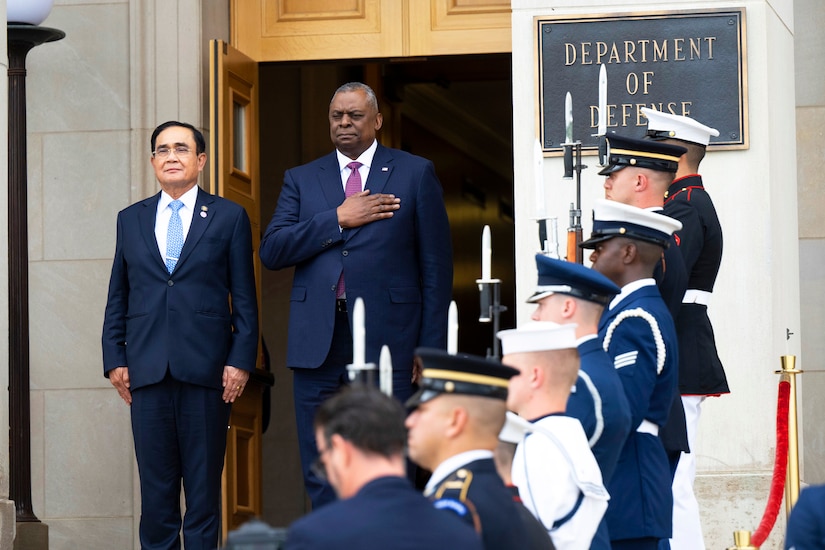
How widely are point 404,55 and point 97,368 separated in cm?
254

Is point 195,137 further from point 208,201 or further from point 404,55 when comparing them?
point 404,55

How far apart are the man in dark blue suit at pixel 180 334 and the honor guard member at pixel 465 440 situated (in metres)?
3.42

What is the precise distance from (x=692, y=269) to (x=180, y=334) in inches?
88.8

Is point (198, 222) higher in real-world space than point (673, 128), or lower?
lower

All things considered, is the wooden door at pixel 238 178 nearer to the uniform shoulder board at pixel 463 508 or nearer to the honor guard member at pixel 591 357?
the honor guard member at pixel 591 357

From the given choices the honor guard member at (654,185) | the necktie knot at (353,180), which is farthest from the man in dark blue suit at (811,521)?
the necktie knot at (353,180)

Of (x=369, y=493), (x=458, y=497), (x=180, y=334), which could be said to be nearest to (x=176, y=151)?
(x=180, y=334)

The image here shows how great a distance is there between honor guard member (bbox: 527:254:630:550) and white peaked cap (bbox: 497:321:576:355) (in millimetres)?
341

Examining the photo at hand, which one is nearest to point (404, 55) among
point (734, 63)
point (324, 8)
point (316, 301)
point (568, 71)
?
point (324, 8)

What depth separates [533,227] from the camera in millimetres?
8875

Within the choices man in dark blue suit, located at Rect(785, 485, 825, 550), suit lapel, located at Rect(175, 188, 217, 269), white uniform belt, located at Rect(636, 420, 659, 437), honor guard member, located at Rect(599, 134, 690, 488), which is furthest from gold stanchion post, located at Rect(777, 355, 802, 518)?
man in dark blue suit, located at Rect(785, 485, 825, 550)

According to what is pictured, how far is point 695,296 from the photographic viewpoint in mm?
7367

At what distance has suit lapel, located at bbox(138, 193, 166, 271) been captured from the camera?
7.92m

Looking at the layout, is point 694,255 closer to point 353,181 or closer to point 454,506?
point 353,181
